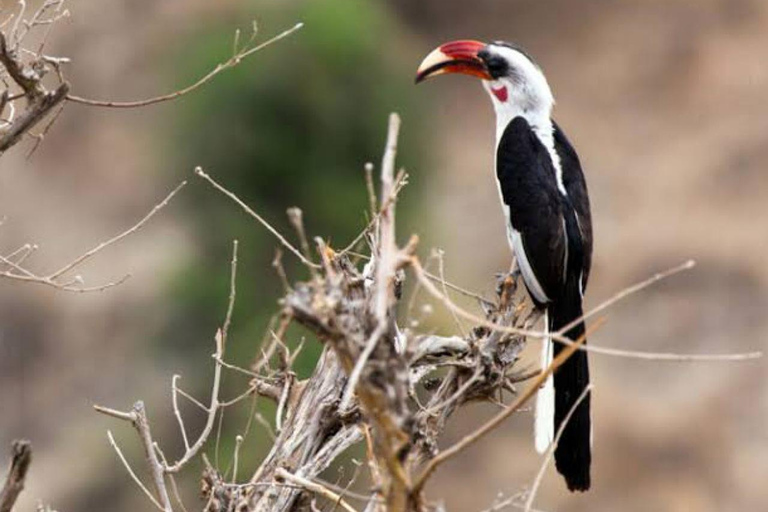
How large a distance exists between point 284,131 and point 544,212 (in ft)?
30.1

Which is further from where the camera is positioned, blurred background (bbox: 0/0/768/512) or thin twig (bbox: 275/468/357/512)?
blurred background (bbox: 0/0/768/512)

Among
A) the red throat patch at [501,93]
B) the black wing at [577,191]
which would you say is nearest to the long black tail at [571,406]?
the black wing at [577,191]

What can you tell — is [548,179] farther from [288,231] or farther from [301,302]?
[288,231]

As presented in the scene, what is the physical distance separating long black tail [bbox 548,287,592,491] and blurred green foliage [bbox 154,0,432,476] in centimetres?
872

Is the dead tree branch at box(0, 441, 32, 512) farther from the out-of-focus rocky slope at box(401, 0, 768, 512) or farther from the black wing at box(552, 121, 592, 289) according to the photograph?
the out-of-focus rocky slope at box(401, 0, 768, 512)

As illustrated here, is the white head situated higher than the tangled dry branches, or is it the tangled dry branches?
the white head

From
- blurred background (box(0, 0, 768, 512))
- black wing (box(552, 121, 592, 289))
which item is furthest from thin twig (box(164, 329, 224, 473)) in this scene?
blurred background (box(0, 0, 768, 512))

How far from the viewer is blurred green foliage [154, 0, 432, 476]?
43.1ft

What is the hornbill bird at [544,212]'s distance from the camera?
3.95 m

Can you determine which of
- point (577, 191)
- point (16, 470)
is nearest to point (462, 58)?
point (577, 191)

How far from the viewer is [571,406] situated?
4.03m

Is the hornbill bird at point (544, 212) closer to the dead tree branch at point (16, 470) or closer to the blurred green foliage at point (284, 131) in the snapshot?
the dead tree branch at point (16, 470)

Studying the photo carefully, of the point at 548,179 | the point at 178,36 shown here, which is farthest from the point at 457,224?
the point at 548,179

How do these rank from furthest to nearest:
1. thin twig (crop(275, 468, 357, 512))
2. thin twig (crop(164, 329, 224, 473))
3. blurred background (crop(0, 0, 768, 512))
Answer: blurred background (crop(0, 0, 768, 512))
thin twig (crop(164, 329, 224, 473))
thin twig (crop(275, 468, 357, 512))
